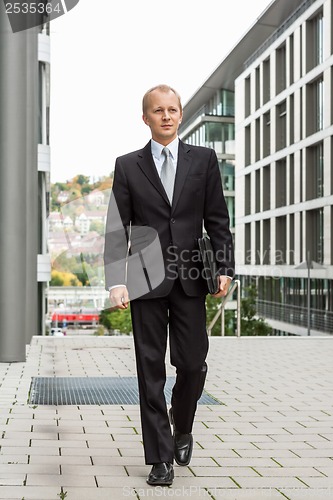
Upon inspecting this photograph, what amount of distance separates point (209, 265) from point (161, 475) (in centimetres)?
103

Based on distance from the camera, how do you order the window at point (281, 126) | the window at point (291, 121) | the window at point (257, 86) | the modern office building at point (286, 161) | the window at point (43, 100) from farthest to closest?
the window at point (257, 86), the window at point (281, 126), the window at point (291, 121), the modern office building at point (286, 161), the window at point (43, 100)

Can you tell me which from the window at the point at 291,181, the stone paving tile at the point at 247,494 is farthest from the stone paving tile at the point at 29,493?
the window at the point at 291,181

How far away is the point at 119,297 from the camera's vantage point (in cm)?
445

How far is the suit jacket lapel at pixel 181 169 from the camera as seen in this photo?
4.58 meters

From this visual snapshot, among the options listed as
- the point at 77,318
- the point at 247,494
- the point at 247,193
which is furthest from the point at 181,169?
the point at 77,318

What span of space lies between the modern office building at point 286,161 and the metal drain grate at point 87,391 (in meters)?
36.0

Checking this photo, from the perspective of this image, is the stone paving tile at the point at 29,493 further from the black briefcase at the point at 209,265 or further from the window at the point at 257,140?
the window at the point at 257,140

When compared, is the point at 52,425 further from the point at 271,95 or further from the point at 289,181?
the point at 271,95

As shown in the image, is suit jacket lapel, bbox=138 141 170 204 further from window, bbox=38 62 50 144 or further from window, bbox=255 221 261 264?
window, bbox=255 221 261 264

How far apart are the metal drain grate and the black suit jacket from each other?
2.97 metres

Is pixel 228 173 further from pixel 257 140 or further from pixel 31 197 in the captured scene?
pixel 31 197

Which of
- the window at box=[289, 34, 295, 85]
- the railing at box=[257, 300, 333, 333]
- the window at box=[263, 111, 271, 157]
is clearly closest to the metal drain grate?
the railing at box=[257, 300, 333, 333]

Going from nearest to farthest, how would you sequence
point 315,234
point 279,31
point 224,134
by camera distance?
point 315,234, point 279,31, point 224,134

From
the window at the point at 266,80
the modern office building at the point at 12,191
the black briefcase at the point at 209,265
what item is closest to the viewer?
Answer: the black briefcase at the point at 209,265
